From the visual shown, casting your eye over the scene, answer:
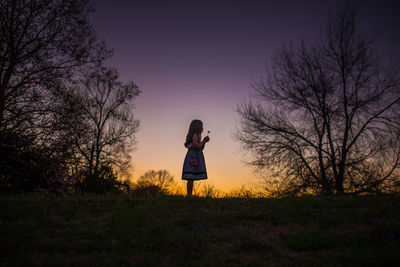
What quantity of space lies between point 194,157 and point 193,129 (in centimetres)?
98

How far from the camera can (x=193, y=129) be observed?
31.5 ft

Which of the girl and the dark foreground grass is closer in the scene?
the dark foreground grass

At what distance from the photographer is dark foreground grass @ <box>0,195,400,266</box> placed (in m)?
4.34

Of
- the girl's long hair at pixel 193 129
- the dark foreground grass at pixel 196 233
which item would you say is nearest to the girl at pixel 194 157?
the girl's long hair at pixel 193 129

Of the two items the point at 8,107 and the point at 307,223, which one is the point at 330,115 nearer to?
the point at 307,223

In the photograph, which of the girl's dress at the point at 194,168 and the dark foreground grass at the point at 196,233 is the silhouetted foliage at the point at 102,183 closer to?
the girl's dress at the point at 194,168

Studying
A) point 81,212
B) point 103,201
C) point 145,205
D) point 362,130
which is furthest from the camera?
point 362,130

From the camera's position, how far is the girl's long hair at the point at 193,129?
9.60 meters

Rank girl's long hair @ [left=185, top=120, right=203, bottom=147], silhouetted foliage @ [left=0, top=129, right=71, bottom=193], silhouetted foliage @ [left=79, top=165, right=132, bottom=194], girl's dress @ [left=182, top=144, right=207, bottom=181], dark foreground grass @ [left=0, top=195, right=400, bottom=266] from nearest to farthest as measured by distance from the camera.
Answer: dark foreground grass @ [left=0, top=195, right=400, bottom=266]
girl's dress @ [left=182, top=144, right=207, bottom=181]
girl's long hair @ [left=185, top=120, right=203, bottom=147]
silhouetted foliage @ [left=0, top=129, right=71, bottom=193]
silhouetted foliage @ [left=79, top=165, right=132, bottom=194]

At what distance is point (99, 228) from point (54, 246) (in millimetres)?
972

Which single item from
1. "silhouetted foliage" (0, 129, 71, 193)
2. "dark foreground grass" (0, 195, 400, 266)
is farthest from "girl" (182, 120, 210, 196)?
"silhouetted foliage" (0, 129, 71, 193)

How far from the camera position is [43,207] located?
697 centimetres

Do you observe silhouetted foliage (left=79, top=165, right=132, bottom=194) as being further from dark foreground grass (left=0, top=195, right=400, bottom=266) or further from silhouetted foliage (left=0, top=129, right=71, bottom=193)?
dark foreground grass (left=0, top=195, right=400, bottom=266)

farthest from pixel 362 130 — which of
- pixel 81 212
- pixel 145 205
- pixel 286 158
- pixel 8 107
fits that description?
pixel 8 107
